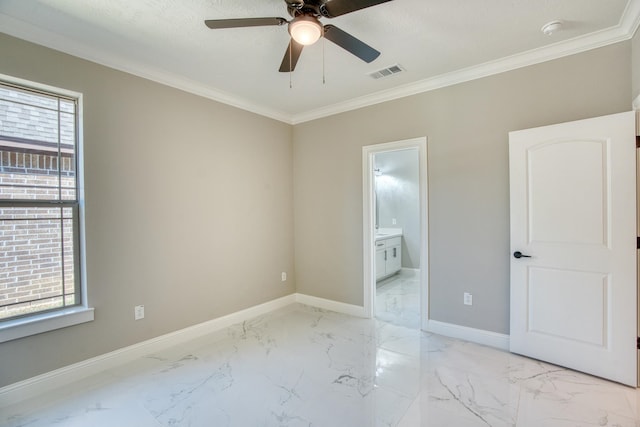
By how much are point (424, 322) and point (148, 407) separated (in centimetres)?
270

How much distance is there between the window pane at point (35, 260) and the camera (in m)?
2.22

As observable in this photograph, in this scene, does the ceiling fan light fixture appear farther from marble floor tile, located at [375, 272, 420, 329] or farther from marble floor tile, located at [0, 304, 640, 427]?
marble floor tile, located at [375, 272, 420, 329]

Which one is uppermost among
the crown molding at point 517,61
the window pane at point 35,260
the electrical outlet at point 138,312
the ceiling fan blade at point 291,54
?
the crown molding at point 517,61

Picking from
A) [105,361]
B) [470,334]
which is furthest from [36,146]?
[470,334]

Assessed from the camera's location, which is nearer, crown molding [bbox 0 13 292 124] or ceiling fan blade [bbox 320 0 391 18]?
ceiling fan blade [bbox 320 0 391 18]

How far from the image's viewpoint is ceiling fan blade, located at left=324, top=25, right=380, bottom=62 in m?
1.81

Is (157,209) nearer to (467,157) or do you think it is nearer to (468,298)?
(467,157)

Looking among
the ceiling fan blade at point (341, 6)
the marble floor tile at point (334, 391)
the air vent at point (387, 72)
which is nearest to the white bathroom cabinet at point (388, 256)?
the marble floor tile at point (334, 391)

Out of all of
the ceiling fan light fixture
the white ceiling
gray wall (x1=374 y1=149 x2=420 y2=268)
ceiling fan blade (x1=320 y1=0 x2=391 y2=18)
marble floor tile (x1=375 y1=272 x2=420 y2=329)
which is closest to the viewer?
ceiling fan blade (x1=320 y1=0 x2=391 y2=18)

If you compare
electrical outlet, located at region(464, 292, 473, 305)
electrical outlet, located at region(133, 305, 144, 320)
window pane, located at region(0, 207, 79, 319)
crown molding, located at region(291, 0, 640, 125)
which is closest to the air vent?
crown molding, located at region(291, 0, 640, 125)

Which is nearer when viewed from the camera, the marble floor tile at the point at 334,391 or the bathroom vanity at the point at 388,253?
the marble floor tile at the point at 334,391

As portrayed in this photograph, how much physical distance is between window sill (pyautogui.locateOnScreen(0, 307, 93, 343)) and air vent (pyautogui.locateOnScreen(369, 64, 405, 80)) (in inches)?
135

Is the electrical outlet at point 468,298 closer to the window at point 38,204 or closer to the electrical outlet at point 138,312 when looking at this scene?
the electrical outlet at point 138,312

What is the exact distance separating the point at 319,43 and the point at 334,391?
2.77 meters
